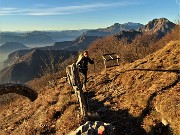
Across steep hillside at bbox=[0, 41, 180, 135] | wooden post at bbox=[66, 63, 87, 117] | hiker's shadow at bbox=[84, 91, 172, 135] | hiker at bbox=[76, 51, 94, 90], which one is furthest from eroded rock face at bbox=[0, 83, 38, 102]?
hiker at bbox=[76, 51, 94, 90]

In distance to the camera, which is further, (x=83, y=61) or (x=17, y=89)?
(x=83, y=61)

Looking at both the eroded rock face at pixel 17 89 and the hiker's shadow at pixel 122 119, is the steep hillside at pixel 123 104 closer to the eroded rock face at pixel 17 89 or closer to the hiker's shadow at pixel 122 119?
the hiker's shadow at pixel 122 119

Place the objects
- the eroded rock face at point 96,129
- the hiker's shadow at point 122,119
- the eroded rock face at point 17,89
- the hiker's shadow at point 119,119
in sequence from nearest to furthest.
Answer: the eroded rock face at point 17,89
the eroded rock face at point 96,129
the hiker's shadow at point 122,119
the hiker's shadow at point 119,119

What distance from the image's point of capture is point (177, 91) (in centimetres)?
1761

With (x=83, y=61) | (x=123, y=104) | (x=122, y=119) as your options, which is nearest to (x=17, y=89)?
(x=122, y=119)

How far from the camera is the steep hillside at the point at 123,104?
1656 centimetres

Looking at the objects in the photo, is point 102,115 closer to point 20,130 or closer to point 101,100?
point 101,100

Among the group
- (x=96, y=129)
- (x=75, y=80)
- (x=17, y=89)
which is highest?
(x=17, y=89)

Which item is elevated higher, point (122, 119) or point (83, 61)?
point (83, 61)

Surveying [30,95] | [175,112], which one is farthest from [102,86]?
[30,95]

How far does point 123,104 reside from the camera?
19516mm

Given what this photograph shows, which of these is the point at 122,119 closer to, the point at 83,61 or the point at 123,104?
the point at 123,104

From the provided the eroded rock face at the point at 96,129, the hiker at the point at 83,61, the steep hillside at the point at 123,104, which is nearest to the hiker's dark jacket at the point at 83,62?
the hiker at the point at 83,61

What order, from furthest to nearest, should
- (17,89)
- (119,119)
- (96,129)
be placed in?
(119,119)
(96,129)
(17,89)
